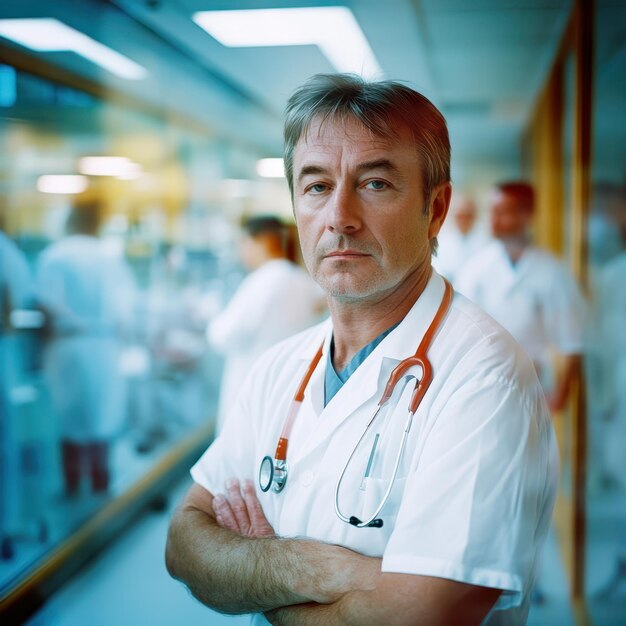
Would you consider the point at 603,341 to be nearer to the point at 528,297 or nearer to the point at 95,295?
the point at 528,297

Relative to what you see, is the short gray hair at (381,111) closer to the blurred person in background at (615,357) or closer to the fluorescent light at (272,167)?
the fluorescent light at (272,167)

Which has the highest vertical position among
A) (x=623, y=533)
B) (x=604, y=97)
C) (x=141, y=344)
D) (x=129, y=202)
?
(x=604, y=97)

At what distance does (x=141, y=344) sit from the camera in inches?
137

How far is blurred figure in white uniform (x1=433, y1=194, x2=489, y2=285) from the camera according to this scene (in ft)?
3.83

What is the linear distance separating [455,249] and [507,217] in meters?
0.59

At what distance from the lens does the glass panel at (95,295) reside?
2.38 metres

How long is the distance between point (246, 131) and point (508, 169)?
0.90m

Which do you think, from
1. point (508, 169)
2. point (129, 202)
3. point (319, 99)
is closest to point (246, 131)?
point (319, 99)

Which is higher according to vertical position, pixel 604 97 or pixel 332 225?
pixel 604 97

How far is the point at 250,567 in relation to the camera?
982 millimetres

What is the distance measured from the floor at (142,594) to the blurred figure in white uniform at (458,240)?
0.65 meters

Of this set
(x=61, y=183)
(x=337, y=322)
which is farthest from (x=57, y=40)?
(x=337, y=322)

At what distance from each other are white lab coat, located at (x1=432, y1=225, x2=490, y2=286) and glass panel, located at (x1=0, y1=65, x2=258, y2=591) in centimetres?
62

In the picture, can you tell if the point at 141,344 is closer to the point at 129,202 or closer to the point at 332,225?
the point at 129,202
